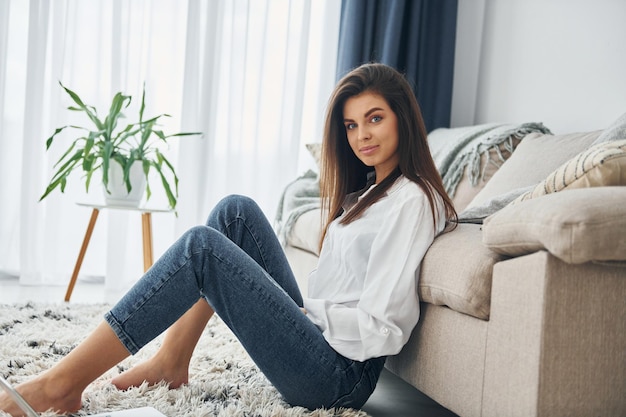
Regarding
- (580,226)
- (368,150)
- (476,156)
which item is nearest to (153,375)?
(368,150)

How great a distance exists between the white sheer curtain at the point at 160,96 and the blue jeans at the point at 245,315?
77.5 inches

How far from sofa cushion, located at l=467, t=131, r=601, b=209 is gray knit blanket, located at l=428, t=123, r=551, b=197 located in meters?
0.20

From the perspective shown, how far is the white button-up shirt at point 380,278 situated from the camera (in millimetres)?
1328

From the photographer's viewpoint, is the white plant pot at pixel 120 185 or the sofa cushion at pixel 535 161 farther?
the white plant pot at pixel 120 185

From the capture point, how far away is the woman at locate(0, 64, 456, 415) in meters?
1.31

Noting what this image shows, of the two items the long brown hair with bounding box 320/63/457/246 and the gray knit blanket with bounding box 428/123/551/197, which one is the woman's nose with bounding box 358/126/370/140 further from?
the gray knit blanket with bounding box 428/123/551/197

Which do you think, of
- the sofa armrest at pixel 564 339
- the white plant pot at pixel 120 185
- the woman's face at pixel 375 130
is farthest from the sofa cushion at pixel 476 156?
the sofa armrest at pixel 564 339

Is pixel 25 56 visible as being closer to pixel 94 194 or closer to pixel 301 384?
pixel 94 194

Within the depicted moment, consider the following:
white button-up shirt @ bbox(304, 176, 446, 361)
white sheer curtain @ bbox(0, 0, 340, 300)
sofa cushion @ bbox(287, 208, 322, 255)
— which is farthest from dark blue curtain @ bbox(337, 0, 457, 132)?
white button-up shirt @ bbox(304, 176, 446, 361)

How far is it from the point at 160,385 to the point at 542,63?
2171 mm

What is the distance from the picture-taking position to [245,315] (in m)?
1.34

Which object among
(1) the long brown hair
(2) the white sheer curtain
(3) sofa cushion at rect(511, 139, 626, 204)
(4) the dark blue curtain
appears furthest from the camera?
(4) the dark blue curtain

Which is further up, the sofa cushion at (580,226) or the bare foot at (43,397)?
the sofa cushion at (580,226)

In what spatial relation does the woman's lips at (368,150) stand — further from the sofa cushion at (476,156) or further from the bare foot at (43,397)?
the sofa cushion at (476,156)
